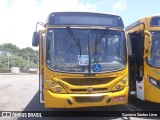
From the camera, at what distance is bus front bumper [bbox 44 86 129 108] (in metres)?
7.63

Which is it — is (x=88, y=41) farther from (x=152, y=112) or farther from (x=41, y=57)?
(x=152, y=112)

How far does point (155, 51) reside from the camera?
340 inches

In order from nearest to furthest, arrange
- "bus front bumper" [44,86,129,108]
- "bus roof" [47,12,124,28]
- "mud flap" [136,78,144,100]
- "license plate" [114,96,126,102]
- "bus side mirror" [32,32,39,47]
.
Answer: "bus front bumper" [44,86,129,108] → "license plate" [114,96,126,102] → "bus roof" [47,12,124,28] → "bus side mirror" [32,32,39,47] → "mud flap" [136,78,144,100]

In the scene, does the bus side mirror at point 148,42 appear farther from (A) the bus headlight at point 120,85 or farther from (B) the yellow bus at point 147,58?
(A) the bus headlight at point 120,85

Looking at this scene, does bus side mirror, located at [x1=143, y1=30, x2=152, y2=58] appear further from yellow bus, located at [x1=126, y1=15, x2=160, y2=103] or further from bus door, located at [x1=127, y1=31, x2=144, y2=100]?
bus door, located at [x1=127, y1=31, x2=144, y2=100]

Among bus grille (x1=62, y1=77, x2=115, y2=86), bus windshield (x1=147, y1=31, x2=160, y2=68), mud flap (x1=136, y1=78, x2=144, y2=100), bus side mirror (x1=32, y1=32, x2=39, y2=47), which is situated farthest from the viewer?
mud flap (x1=136, y1=78, x2=144, y2=100)

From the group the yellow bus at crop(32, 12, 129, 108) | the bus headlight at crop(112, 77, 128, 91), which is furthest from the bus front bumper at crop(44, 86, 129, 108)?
the bus headlight at crop(112, 77, 128, 91)

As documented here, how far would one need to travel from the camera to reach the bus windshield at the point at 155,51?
28.1ft

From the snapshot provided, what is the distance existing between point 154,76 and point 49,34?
3.37 metres

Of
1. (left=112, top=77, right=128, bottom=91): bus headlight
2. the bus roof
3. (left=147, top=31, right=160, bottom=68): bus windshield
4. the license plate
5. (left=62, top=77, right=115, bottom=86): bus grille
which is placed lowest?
the license plate

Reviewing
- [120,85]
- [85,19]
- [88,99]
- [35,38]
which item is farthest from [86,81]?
[35,38]

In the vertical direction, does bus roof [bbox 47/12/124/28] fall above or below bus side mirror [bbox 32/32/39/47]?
above

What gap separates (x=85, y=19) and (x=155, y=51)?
2.37m

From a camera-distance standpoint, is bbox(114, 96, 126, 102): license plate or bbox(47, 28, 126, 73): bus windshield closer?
bbox(47, 28, 126, 73): bus windshield
